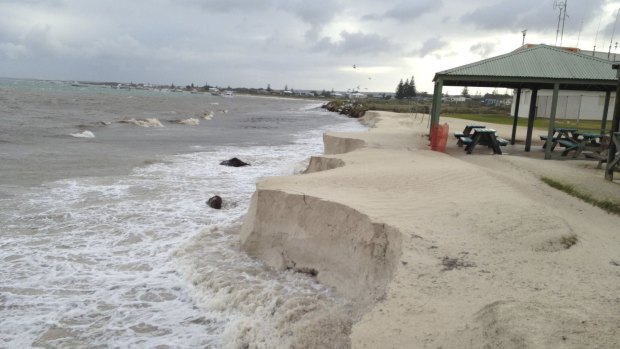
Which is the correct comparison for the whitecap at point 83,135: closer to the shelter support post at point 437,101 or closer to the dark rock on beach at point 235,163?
the dark rock on beach at point 235,163

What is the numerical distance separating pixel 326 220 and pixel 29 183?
10.1 metres

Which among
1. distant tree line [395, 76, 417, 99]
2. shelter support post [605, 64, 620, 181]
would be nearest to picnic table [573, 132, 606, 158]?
shelter support post [605, 64, 620, 181]

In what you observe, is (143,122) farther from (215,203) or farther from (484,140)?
(484,140)

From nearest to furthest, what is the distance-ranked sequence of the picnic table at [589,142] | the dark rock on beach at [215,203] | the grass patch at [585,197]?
the grass patch at [585,197] < the dark rock on beach at [215,203] < the picnic table at [589,142]

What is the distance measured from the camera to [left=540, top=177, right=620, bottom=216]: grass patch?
7883mm

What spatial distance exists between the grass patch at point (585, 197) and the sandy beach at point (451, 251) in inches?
9.4

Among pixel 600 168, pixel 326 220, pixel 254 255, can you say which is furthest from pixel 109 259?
pixel 600 168

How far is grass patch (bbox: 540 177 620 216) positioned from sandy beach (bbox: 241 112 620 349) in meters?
0.24

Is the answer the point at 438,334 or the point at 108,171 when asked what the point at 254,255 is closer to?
the point at 438,334

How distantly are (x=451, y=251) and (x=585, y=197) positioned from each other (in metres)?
4.79

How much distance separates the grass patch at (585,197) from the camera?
25.9 feet

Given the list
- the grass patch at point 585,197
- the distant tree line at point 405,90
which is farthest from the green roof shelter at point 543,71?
the distant tree line at point 405,90

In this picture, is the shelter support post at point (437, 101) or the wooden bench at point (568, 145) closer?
the wooden bench at point (568, 145)

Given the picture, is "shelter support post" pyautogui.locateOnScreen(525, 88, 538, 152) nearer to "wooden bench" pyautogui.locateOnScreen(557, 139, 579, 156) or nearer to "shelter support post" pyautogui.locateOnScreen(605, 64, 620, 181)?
"wooden bench" pyautogui.locateOnScreen(557, 139, 579, 156)
